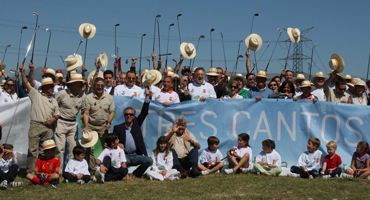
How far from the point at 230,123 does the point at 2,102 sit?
5.44m

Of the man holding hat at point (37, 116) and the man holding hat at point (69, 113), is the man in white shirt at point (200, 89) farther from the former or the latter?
the man holding hat at point (37, 116)

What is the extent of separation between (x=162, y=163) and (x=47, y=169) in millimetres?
2205

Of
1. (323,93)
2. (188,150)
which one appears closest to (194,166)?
(188,150)

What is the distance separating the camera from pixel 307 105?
932cm

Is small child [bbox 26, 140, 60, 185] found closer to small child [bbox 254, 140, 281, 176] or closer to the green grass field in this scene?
the green grass field

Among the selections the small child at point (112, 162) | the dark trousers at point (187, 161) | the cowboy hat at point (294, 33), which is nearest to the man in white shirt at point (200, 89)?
the dark trousers at point (187, 161)

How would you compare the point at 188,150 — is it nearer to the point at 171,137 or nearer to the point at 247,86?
the point at 171,137

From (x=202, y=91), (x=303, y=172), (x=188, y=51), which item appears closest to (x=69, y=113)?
(x=202, y=91)

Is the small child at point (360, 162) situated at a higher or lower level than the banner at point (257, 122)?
lower

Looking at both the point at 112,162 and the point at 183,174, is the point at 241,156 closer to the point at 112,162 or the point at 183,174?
the point at 183,174

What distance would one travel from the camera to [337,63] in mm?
9508

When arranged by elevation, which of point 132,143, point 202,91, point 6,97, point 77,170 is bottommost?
point 77,170

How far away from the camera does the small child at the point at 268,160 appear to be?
8235 millimetres

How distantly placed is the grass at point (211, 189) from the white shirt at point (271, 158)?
61 centimetres
